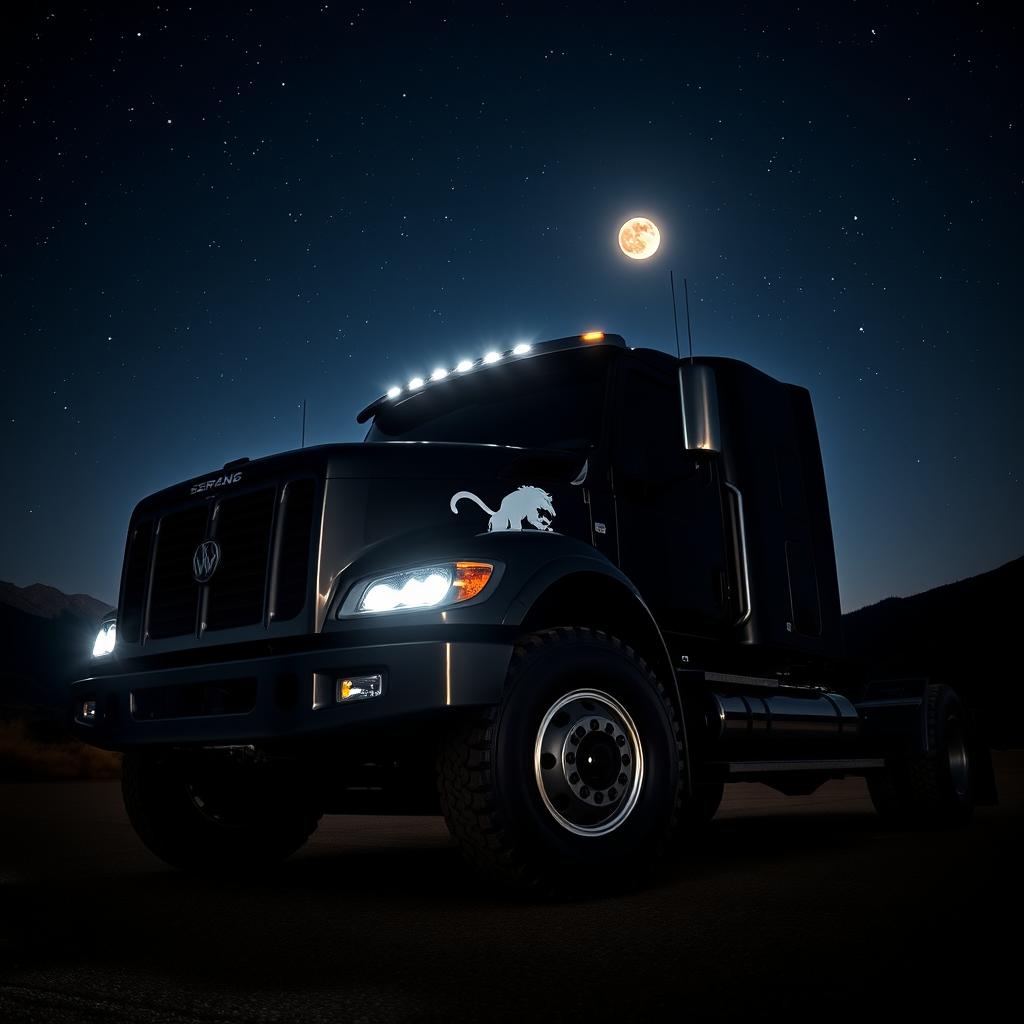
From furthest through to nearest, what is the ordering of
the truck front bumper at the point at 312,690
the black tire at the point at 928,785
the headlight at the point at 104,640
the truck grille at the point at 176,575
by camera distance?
1. the black tire at the point at 928,785
2. the headlight at the point at 104,640
3. the truck grille at the point at 176,575
4. the truck front bumper at the point at 312,690

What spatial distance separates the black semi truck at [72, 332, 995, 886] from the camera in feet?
14.4

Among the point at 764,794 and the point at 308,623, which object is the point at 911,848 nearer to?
the point at 308,623

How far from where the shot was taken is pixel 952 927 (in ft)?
12.3

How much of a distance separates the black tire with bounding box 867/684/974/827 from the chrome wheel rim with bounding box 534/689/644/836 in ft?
14.2

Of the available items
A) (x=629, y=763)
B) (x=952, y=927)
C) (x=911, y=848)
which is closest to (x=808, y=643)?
(x=911, y=848)

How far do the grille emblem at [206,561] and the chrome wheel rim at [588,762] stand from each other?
186 centimetres

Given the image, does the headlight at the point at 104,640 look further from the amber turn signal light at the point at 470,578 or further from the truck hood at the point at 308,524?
the amber turn signal light at the point at 470,578

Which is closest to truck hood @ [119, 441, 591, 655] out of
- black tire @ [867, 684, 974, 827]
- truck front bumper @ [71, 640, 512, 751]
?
truck front bumper @ [71, 640, 512, 751]

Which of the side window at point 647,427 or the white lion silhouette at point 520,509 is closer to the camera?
the white lion silhouette at point 520,509

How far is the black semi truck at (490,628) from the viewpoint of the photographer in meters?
4.39

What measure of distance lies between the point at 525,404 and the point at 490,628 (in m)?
2.23

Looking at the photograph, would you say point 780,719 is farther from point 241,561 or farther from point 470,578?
point 241,561

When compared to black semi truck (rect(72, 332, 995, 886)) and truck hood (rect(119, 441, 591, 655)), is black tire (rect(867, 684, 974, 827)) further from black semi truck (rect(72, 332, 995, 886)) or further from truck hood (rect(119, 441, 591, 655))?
truck hood (rect(119, 441, 591, 655))

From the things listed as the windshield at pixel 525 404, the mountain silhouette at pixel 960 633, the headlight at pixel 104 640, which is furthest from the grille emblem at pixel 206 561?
the mountain silhouette at pixel 960 633
